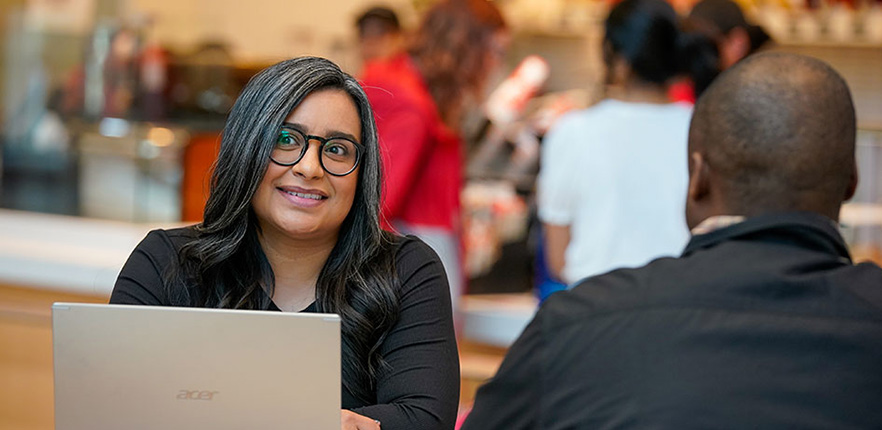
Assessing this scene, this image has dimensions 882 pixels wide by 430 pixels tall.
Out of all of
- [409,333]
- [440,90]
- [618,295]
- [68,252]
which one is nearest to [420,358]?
[409,333]

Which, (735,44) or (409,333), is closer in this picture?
(409,333)

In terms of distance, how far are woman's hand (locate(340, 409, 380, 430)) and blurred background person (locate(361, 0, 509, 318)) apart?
1.72m

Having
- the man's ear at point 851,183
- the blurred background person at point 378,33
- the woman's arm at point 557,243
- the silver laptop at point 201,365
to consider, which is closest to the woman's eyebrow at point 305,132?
the silver laptop at point 201,365

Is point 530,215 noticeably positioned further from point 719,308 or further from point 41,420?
point 719,308

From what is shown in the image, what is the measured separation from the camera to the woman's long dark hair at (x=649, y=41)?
2869mm

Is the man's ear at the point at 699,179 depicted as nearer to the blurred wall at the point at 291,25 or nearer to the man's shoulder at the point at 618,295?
the man's shoulder at the point at 618,295

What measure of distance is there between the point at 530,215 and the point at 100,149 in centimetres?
172

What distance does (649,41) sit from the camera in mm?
2865

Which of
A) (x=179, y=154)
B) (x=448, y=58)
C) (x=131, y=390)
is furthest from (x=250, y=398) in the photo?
(x=179, y=154)

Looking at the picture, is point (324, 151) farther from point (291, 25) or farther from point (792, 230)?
point (291, 25)

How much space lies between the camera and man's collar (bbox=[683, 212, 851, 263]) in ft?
4.55

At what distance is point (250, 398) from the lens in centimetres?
147

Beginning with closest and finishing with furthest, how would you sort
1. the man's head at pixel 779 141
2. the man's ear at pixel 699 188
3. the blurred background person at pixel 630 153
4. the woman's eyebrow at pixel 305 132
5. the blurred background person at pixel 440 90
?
the man's head at pixel 779 141 → the man's ear at pixel 699 188 → the woman's eyebrow at pixel 305 132 → the blurred background person at pixel 630 153 → the blurred background person at pixel 440 90

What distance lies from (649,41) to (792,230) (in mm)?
1549
